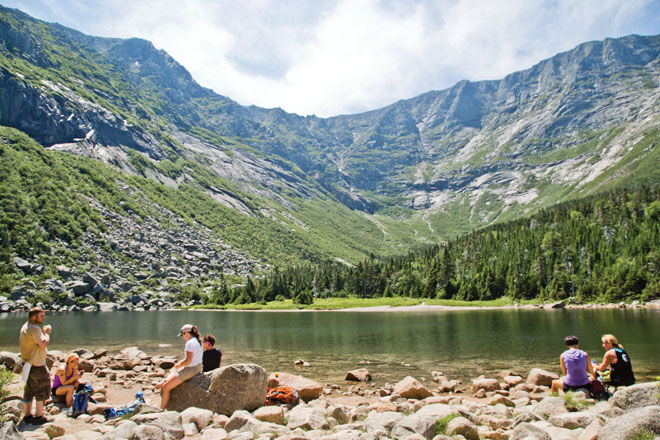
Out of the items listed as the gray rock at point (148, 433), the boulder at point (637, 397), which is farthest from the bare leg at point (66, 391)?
the boulder at point (637, 397)

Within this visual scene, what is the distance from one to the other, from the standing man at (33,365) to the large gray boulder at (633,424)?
647 inches

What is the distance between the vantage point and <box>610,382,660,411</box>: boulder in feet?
33.9

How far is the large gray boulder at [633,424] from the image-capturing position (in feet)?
25.6

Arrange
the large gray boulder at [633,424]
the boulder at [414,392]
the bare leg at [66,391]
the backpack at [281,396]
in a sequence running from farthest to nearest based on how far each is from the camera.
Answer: the boulder at [414,392], the backpack at [281,396], the bare leg at [66,391], the large gray boulder at [633,424]

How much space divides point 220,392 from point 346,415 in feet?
17.1

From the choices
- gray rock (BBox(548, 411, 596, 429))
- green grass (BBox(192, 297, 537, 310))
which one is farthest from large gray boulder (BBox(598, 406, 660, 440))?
green grass (BBox(192, 297, 537, 310))

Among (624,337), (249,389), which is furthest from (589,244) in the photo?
(249,389)

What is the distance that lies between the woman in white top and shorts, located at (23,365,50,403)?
12.8 feet

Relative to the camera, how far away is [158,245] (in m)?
180

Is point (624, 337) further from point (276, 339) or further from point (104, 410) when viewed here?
point (104, 410)

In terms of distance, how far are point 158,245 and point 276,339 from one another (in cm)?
15314

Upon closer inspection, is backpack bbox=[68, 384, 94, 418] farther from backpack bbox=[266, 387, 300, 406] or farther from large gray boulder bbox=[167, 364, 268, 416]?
backpack bbox=[266, 387, 300, 406]

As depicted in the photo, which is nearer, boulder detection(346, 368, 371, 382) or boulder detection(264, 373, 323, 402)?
boulder detection(264, 373, 323, 402)

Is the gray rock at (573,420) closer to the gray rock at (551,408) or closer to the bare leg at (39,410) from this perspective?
the gray rock at (551,408)
